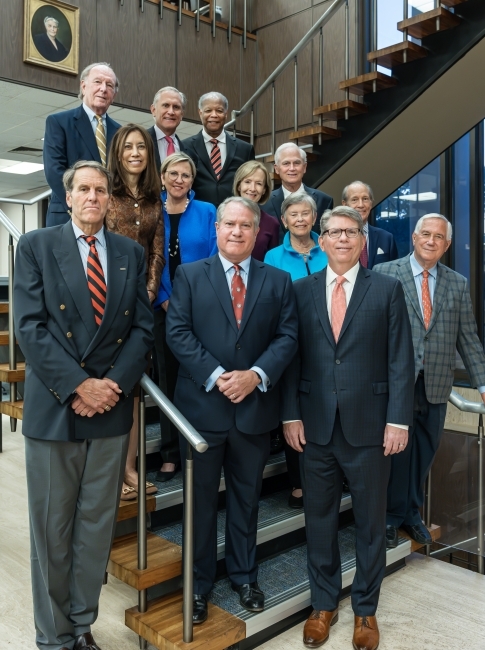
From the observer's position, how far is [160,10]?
6340 millimetres

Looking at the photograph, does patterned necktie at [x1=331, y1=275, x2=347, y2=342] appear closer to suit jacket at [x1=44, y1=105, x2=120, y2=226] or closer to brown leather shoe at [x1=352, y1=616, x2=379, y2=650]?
brown leather shoe at [x1=352, y1=616, x2=379, y2=650]

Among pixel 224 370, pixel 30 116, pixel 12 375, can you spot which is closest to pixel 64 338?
pixel 224 370

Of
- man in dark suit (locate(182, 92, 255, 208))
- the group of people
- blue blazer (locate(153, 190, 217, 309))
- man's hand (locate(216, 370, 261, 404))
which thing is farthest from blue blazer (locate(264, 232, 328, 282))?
man's hand (locate(216, 370, 261, 404))

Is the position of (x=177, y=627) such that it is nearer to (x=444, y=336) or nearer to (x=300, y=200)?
(x=444, y=336)

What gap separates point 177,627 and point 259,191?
1.84 m

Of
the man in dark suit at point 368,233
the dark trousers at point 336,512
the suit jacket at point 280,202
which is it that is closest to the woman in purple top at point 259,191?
the suit jacket at point 280,202

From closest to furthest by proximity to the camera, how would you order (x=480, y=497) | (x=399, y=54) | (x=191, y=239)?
(x=191, y=239) < (x=480, y=497) < (x=399, y=54)

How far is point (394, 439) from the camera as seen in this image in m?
2.20

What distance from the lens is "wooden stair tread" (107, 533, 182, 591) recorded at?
2182mm

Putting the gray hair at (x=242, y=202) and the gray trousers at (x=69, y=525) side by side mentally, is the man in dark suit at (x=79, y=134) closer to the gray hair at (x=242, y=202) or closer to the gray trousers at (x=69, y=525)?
the gray hair at (x=242, y=202)

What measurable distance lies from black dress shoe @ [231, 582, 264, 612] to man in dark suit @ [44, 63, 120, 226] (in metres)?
1.63

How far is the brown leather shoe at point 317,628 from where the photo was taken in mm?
2242

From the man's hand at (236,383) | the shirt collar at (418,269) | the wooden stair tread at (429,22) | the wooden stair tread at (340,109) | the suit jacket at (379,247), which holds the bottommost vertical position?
the man's hand at (236,383)

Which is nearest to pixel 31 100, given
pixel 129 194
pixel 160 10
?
pixel 160 10
